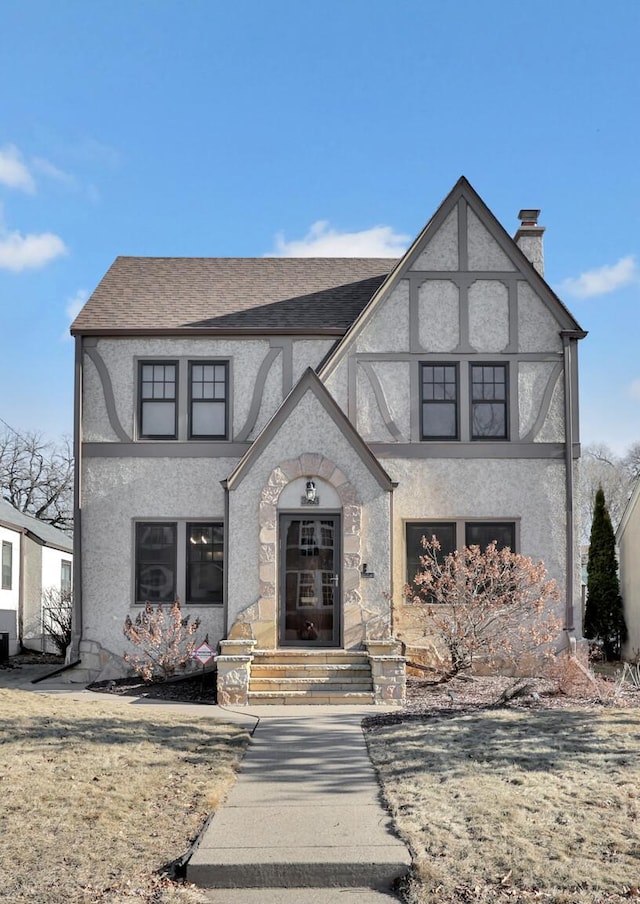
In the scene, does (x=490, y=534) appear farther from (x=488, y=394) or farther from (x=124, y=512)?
(x=124, y=512)

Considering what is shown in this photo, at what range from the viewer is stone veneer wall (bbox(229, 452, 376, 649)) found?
15734mm

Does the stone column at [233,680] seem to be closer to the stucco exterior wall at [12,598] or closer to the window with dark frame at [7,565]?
the stucco exterior wall at [12,598]

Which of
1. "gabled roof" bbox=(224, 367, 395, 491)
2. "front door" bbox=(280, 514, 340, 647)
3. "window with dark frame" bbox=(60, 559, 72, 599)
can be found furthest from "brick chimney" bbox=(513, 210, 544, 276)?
"window with dark frame" bbox=(60, 559, 72, 599)

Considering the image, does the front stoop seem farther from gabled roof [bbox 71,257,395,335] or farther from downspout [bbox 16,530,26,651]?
downspout [bbox 16,530,26,651]

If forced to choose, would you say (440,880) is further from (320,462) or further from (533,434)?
(533,434)

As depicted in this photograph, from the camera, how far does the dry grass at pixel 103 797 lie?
6.38 m

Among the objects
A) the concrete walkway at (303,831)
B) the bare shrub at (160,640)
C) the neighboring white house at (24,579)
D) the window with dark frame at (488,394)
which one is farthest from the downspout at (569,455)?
the neighboring white house at (24,579)

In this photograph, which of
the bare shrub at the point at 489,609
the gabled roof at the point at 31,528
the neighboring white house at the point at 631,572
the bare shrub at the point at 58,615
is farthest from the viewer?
the gabled roof at the point at 31,528

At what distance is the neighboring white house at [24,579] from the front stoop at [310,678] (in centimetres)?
1203

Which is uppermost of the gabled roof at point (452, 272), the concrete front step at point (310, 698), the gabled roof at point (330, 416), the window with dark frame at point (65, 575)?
the gabled roof at point (452, 272)

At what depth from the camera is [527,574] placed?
15.0 metres

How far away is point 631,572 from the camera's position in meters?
21.2

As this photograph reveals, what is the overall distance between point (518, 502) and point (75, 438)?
8.39 meters

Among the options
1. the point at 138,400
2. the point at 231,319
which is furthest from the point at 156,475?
the point at 231,319
